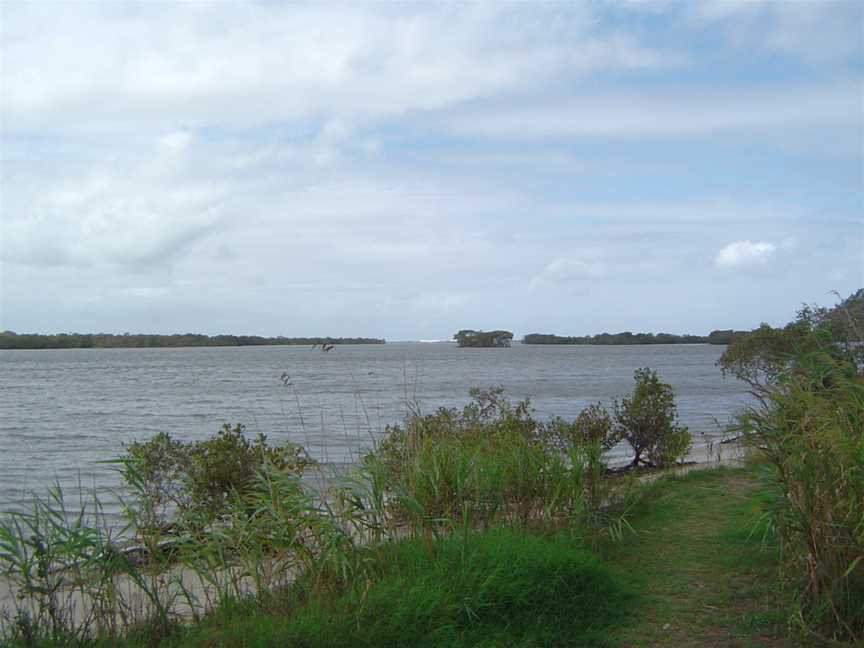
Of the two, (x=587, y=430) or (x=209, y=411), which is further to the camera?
(x=209, y=411)

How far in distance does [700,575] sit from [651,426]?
790 cm

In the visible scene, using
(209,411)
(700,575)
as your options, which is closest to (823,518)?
(700,575)

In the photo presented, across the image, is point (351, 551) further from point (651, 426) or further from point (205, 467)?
point (651, 426)

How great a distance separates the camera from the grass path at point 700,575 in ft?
18.1

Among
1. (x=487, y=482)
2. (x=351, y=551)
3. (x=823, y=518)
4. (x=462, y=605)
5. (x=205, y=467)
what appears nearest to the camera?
(x=823, y=518)

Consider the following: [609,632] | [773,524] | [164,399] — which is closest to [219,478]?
[609,632]

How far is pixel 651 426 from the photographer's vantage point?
47.4ft

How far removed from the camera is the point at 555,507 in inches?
293

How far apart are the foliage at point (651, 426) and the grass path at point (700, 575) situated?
15.4 ft

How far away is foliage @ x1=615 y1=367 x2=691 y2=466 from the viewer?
14.4 m

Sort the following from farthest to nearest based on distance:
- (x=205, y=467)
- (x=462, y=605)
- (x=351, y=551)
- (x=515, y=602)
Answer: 1. (x=205, y=467)
2. (x=351, y=551)
3. (x=515, y=602)
4. (x=462, y=605)

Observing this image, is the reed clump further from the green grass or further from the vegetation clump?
the vegetation clump

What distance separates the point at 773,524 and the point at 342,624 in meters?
3.09

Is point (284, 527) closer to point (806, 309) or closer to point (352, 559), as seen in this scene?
point (352, 559)
